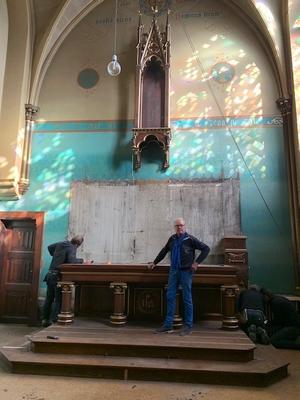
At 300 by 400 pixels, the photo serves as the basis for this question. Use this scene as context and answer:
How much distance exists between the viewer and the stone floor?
3.42 metres

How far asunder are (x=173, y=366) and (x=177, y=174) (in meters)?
4.43

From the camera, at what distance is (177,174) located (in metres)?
7.68

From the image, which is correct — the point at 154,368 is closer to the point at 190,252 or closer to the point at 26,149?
the point at 190,252

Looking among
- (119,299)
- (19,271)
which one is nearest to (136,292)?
(119,299)

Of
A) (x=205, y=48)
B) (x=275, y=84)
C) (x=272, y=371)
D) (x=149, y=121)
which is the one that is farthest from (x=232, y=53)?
(x=272, y=371)

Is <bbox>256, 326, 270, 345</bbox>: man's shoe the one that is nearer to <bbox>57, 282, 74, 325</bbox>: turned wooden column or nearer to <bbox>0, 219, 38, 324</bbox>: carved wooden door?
<bbox>57, 282, 74, 325</bbox>: turned wooden column

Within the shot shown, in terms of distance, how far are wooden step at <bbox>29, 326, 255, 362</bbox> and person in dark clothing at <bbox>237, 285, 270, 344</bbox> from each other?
0.95 meters

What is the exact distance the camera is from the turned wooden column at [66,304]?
508 cm

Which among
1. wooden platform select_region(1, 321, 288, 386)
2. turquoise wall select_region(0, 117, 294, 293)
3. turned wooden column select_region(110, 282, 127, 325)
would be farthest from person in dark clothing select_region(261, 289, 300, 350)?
turned wooden column select_region(110, 282, 127, 325)

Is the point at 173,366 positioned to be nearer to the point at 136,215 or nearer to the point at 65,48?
the point at 136,215

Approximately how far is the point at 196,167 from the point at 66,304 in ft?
12.9

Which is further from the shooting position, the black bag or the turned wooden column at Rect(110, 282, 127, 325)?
the black bag

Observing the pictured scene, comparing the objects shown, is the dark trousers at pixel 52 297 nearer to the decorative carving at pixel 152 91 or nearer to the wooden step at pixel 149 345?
the wooden step at pixel 149 345

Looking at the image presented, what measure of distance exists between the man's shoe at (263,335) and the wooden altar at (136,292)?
575mm
